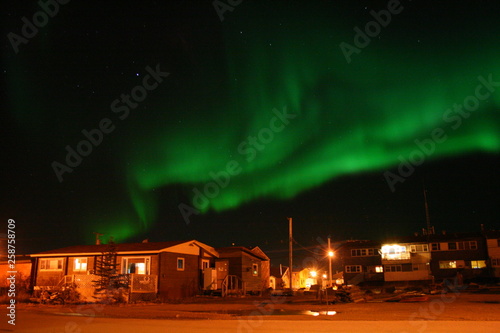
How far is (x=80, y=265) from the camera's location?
37.0 metres

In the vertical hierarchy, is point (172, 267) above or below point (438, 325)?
above

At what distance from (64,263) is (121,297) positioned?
10.8 metres

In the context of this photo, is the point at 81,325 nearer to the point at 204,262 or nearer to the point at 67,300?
the point at 67,300

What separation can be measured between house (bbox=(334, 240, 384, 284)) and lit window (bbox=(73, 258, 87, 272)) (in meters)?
43.3

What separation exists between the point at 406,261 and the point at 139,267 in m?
45.1

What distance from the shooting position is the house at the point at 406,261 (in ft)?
212

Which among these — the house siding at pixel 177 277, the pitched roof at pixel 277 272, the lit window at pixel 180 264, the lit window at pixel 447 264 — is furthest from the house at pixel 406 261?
the lit window at pixel 180 264

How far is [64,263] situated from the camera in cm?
3747

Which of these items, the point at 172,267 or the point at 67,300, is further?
the point at 172,267

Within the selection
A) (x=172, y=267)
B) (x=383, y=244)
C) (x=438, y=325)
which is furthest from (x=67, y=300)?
(x=383, y=244)

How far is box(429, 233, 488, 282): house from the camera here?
60406 mm

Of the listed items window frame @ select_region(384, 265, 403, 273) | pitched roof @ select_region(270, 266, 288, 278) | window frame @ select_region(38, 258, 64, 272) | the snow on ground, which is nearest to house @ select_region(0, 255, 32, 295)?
window frame @ select_region(38, 258, 64, 272)

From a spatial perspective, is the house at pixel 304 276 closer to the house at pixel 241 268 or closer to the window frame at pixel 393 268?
the window frame at pixel 393 268

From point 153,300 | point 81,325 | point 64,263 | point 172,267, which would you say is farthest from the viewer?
point 64,263
